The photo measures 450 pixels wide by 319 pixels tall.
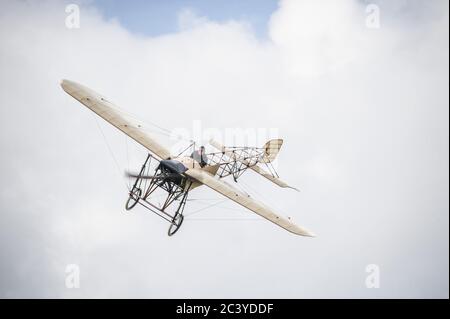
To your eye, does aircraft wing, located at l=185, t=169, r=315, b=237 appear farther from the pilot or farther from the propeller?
the pilot

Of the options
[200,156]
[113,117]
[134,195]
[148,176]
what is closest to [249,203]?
[200,156]

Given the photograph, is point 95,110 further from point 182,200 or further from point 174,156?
point 182,200

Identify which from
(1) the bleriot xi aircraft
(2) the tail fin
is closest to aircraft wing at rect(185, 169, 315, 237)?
(1) the bleriot xi aircraft

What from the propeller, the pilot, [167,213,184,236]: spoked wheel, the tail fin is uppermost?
the tail fin

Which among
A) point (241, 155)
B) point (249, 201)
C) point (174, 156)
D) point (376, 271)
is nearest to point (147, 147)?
point (174, 156)

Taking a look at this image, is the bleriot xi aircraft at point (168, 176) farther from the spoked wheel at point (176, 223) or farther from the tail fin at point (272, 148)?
the tail fin at point (272, 148)

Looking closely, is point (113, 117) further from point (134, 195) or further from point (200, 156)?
point (200, 156)

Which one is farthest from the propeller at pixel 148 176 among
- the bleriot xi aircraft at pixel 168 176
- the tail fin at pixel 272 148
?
the tail fin at pixel 272 148
